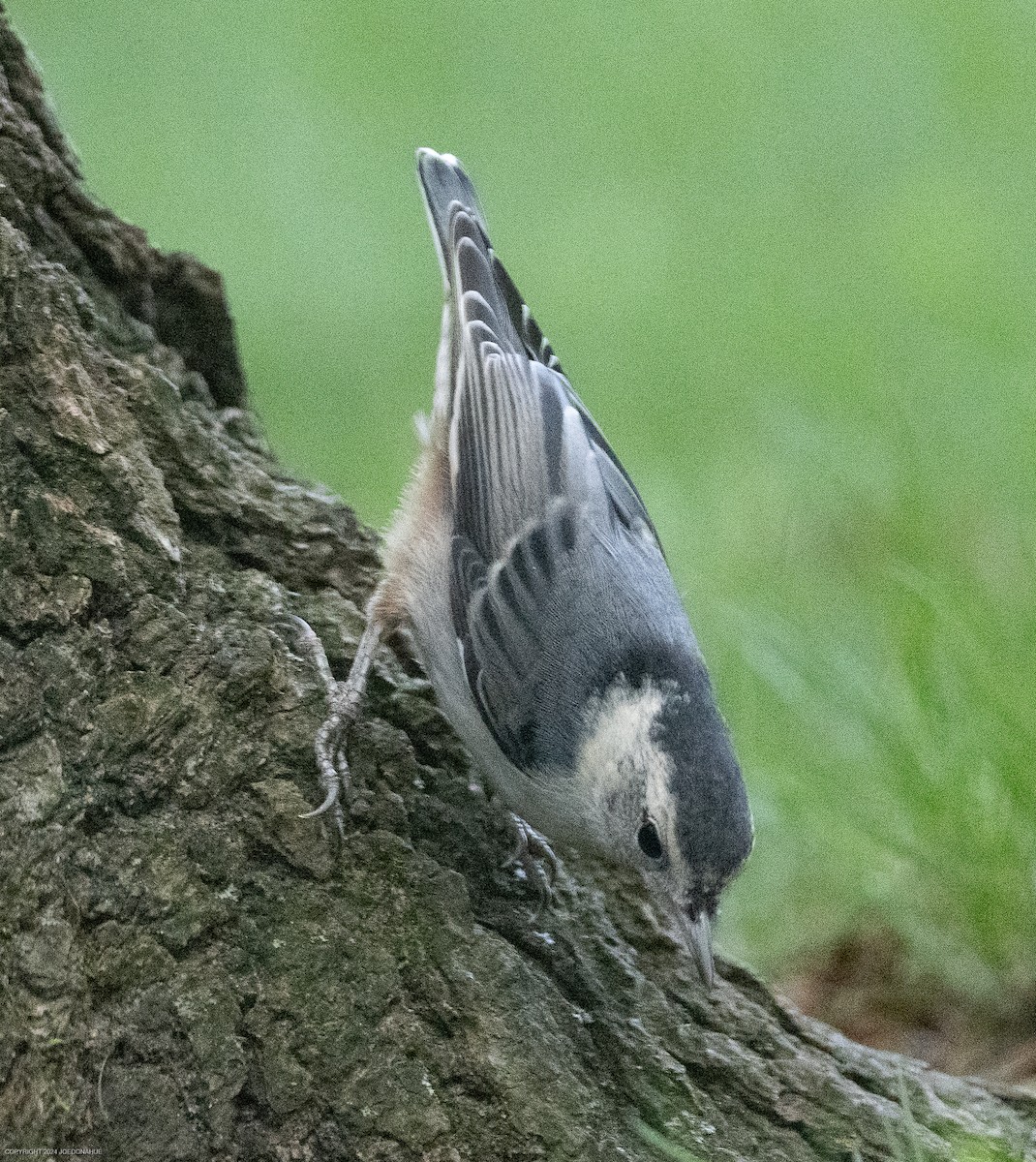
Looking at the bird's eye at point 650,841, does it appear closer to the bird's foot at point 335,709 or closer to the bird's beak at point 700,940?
the bird's beak at point 700,940

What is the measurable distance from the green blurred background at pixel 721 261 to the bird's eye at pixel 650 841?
0.97 m

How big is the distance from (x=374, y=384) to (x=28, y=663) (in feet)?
13.8

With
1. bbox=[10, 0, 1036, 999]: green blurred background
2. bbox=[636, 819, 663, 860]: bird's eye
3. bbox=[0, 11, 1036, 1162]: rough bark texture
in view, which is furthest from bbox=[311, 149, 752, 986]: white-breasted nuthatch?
bbox=[10, 0, 1036, 999]: green blurred background

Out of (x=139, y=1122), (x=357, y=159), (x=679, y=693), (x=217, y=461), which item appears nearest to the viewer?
(x=139, y=1122)

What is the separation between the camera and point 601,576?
10.5ft

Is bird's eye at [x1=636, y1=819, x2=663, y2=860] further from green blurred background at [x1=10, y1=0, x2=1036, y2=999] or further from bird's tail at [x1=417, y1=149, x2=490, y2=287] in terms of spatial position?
bird's tail at [x1=417, y1=149, x2=490, y2=287]

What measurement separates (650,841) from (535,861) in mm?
248

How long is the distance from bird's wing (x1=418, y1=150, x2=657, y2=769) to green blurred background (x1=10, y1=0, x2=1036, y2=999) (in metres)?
0.86

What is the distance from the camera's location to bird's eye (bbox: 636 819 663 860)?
293 centimetres

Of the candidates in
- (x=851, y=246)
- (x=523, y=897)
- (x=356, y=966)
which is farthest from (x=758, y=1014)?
(x=851, y=246)

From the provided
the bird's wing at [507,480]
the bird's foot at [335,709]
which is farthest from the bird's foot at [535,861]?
the bird's foot at [335,709]

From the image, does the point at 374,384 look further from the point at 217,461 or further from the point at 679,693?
the point at 679,693

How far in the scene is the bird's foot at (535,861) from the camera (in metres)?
3.01

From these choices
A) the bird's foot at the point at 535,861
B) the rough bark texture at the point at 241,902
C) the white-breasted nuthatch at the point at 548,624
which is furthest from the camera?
the bird's foot at the point at 535,861
